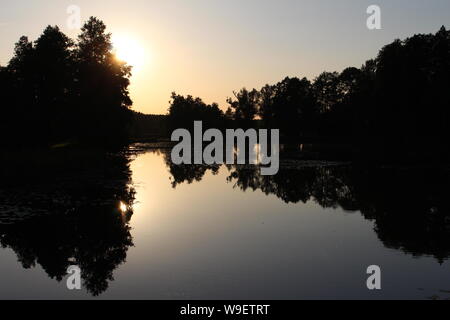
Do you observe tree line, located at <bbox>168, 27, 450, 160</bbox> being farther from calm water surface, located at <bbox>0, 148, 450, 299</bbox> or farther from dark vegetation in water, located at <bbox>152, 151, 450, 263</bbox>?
calm water surface, located at <bbox>0, 148, 450, 299</bbox>

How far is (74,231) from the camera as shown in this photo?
60.5ft

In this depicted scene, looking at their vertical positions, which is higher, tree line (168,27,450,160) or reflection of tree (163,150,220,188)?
tree line (168,27,450,160)

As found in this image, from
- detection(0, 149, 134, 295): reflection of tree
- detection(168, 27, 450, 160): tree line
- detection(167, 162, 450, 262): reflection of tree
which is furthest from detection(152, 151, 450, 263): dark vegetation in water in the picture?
detection(168, 27, 450, 160): tree line

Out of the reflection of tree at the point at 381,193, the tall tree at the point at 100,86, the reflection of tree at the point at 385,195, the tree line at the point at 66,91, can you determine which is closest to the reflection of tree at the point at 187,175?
the reflection of tree at the point at 381,193

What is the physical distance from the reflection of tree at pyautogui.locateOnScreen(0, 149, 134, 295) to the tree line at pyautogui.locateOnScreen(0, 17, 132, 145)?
26.3m

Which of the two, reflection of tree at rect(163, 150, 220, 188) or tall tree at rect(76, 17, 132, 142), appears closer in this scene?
reflection of tree at rect(163, 150, 220, 188)

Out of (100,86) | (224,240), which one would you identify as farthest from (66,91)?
(224,240)

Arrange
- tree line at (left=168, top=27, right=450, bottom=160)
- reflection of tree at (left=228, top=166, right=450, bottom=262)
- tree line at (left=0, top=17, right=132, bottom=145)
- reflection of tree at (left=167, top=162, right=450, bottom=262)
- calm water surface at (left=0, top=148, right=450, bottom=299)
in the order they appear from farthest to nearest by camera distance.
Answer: tree line at (left=168, top=27, right=450, bottom=160) → tree line at (left=0, top=17, right=132, bottom=145) → reflection of tree at (left=167, top=162, right=450, bottom=262) → reflection of tree at (left=228, top=166, right=450, bottom=262) → calm water surface at (left=0, top=148, right=450, bottom=299)

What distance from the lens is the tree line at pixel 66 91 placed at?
52.4m

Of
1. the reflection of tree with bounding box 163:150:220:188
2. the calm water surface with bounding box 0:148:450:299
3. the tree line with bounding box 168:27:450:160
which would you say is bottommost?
the calm water surface with bounding box 0:148:450:299

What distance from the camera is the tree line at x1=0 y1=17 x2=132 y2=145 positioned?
52.4 meters
